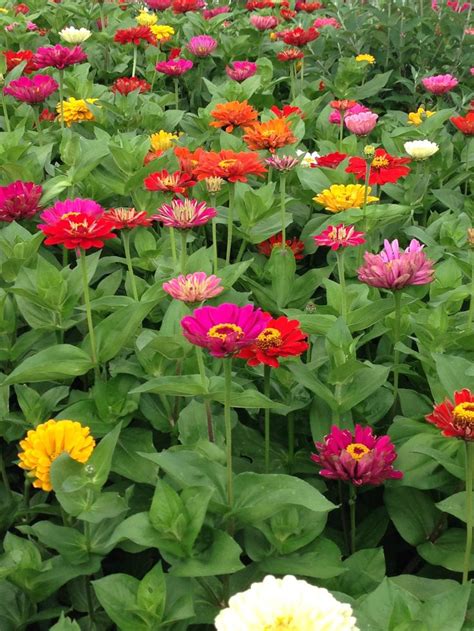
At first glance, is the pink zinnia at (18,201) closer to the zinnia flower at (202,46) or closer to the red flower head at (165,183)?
the red flower head at (165,183)

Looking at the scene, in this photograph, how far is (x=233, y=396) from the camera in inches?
48.0

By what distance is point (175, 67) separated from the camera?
2723 mm

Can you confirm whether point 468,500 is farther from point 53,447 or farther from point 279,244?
point 279,244

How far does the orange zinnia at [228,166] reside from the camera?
162 cm

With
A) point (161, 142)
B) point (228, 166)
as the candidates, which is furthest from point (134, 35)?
point (228, 166)

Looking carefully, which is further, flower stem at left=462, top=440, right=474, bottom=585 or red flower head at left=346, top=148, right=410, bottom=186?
red flower head at left=346, top=148, right=410, bottom=186

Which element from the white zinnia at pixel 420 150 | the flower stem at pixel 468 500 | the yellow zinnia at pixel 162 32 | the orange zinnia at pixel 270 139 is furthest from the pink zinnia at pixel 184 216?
the yellow zinnia at pixel 162 32

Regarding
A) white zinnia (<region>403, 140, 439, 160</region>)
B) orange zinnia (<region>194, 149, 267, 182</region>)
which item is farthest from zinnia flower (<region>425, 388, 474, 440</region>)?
white zinnia (<region>403, 140, 439, 160</region>)

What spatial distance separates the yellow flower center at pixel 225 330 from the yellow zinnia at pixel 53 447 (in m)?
0.27

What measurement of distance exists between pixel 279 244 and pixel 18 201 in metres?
0.59

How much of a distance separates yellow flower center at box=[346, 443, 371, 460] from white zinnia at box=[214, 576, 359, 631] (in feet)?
1.38

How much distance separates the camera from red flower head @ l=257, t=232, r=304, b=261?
191 centimetres

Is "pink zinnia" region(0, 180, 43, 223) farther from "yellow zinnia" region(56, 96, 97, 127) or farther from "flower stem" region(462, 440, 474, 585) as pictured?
"flower stem" region(462, 440, 474, 585)

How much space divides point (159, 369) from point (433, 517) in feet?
1.68
